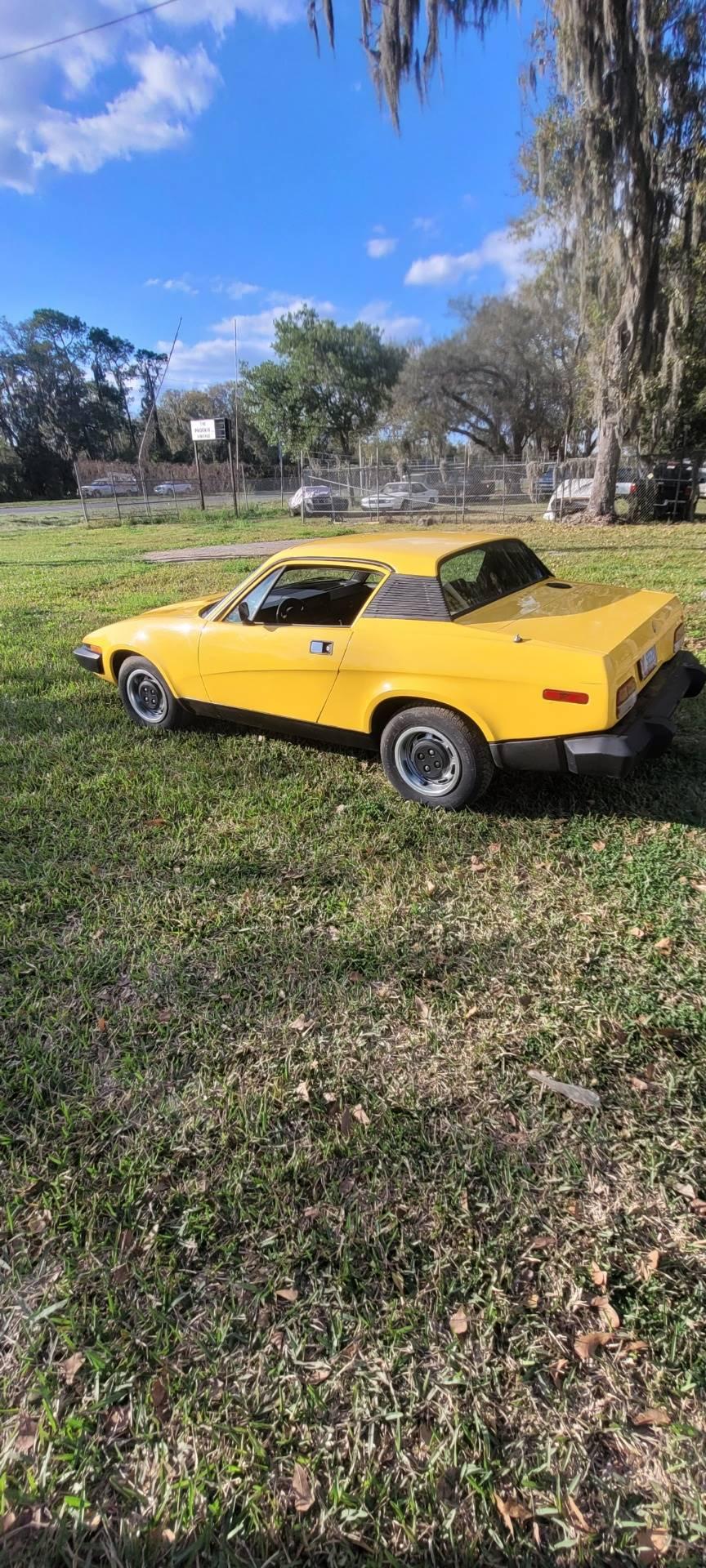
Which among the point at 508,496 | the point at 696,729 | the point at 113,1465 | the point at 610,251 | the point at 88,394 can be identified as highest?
the point at 88,394

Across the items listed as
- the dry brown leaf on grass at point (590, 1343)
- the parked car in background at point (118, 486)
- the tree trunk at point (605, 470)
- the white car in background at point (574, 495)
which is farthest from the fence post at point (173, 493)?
the dry brown leaf on grass at point (590, 1343)

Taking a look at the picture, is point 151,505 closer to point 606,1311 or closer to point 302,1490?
point 606,1311

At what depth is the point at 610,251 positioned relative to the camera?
14.1 metres

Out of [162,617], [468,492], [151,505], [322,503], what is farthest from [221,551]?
[151,505]

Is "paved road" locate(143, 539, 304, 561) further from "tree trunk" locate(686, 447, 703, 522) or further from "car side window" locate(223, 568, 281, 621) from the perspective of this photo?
"car side window" locate(223, 568, 281, 621)

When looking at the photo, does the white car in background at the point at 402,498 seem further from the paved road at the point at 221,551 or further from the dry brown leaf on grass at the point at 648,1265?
the dry brown leaf on grass at the point at 648,1265

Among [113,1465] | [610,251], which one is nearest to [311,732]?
[113,1465]

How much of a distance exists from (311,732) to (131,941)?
164 centimetres

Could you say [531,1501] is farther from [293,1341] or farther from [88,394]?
[88,394]

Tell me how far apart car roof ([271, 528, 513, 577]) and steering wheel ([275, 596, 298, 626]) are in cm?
25

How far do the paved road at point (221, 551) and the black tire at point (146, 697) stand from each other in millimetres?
9470

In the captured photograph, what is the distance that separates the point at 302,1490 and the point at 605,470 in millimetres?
19161

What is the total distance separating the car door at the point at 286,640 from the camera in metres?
3.92

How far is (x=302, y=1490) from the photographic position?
55.4 inches
